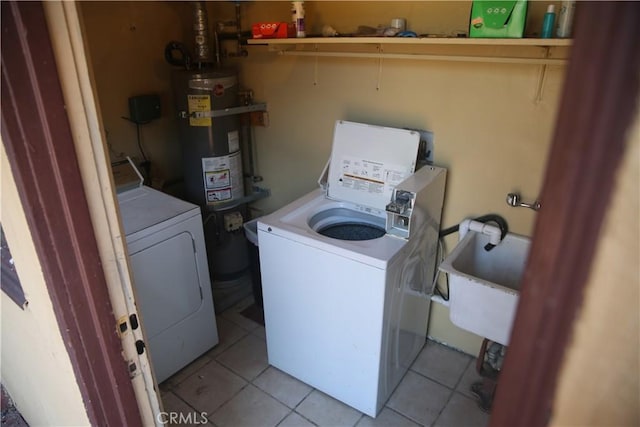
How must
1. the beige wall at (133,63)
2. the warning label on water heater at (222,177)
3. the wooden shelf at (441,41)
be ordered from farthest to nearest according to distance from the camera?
the warning label on water heater at (222,177)
the beige wall at (133,63)
the wooden shelf at (441,41)

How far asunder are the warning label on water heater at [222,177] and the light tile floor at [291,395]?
864mm

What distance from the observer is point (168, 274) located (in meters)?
2.00

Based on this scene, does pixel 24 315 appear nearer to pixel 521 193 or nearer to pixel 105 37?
pixel 105 37

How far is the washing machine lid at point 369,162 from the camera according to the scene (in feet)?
6.50

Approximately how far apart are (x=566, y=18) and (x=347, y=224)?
4.02 ft

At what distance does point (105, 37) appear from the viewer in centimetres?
229

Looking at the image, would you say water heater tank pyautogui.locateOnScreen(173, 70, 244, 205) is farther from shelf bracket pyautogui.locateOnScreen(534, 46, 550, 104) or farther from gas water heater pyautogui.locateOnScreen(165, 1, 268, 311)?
shelf bracket pyautogui.locateOnScreen(534, 46, 550, 104)

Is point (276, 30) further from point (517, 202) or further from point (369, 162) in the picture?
point (517, 202)

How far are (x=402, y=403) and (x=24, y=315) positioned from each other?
161 cm

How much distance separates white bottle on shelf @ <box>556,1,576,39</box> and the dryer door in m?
1.72

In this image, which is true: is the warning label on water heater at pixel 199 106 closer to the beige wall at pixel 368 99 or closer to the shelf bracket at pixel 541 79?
the beige wall at pixel 368 99

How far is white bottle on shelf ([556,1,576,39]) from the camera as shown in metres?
1.44

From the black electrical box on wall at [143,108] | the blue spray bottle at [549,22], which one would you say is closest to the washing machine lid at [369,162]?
the blue spray bottle at [549,22]

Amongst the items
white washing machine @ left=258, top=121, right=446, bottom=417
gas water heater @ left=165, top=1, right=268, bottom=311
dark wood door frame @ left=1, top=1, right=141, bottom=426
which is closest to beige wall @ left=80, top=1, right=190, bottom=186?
gas water heater @ left=165, top=1, right=268, bottom=311
